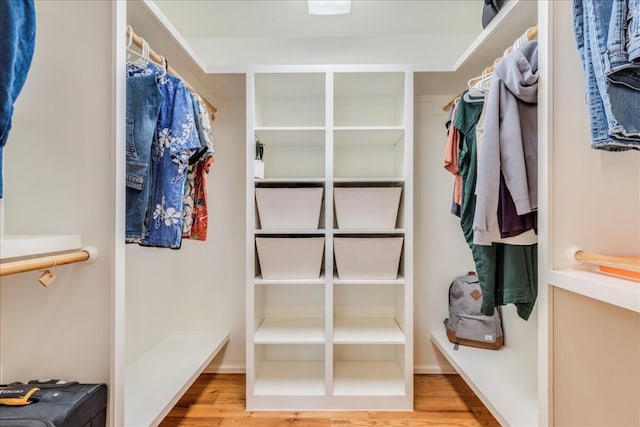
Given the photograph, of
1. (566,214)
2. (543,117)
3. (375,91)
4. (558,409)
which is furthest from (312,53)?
(558,409)

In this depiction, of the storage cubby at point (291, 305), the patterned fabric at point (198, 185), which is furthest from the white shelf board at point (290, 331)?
the patterned fabric at point (198, 185)

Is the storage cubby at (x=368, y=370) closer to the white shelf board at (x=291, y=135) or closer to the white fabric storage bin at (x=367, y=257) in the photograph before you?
the white fabric storage bin at (x=367, y=257)

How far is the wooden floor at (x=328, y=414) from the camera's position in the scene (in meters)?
1.65

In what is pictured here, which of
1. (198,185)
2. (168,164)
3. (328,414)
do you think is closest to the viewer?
(168,164)

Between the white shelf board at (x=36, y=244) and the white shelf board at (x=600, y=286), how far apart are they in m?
1.41

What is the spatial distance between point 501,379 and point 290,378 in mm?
1096

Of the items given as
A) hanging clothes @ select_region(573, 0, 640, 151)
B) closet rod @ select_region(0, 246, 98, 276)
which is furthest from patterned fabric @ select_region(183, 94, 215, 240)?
hanging clothes @ select_region(573, 0, 640, 151)

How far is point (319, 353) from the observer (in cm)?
214

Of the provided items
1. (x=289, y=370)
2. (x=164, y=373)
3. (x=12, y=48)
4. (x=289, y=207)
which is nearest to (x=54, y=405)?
(x=164, y=373)

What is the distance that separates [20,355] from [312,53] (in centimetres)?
209

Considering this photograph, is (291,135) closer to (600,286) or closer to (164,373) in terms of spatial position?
(164,373)

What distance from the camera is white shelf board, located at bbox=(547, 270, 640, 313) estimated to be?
2.47 ft

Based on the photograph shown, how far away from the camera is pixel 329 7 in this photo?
73.8 inches

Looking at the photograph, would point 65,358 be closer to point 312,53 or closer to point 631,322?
point 631,322
